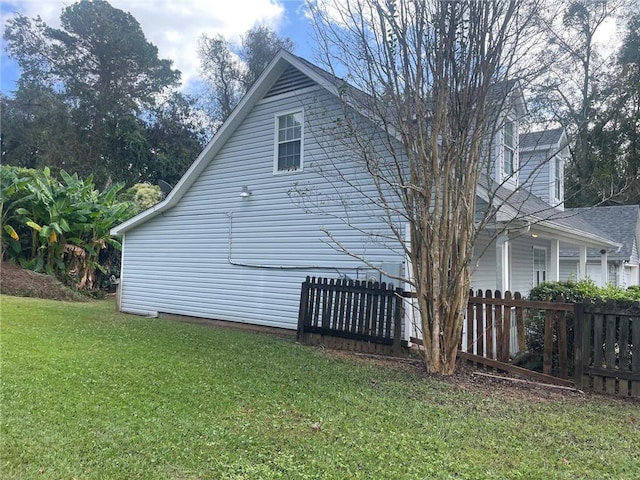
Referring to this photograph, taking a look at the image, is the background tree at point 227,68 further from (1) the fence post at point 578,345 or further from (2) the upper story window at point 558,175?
(1) the fence post at point 578,345

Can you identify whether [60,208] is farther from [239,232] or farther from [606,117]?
[606,117]

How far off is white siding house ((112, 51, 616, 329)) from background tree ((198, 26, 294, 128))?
79.4 ft

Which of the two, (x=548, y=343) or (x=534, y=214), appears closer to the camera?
(x=548, y=343)

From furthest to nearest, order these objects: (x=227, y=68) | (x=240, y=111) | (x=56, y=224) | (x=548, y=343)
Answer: (x=227, y=68) → (x=56, y=224) → (x=240, y=111) → (x=548, y=343)

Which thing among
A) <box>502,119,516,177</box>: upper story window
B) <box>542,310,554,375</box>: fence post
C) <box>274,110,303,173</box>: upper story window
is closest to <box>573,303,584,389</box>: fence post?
<box>542,310,554,375</box>: fence post

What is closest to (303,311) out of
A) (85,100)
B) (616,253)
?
(616,253)

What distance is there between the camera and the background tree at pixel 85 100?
3153 cm

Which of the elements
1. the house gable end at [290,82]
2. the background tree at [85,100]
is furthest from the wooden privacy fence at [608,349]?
the background tree at [85,100]

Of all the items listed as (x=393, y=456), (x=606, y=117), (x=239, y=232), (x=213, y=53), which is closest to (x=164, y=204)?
(x=239, y=232)

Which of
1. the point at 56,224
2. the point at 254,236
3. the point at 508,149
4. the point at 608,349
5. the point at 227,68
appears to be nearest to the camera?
A: the point at 608,349

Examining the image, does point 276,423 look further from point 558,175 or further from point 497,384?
point 558,175

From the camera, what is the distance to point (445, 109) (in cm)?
636

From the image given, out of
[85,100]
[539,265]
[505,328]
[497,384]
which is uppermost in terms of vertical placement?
[85,100]

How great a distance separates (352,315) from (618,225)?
20.4 m
